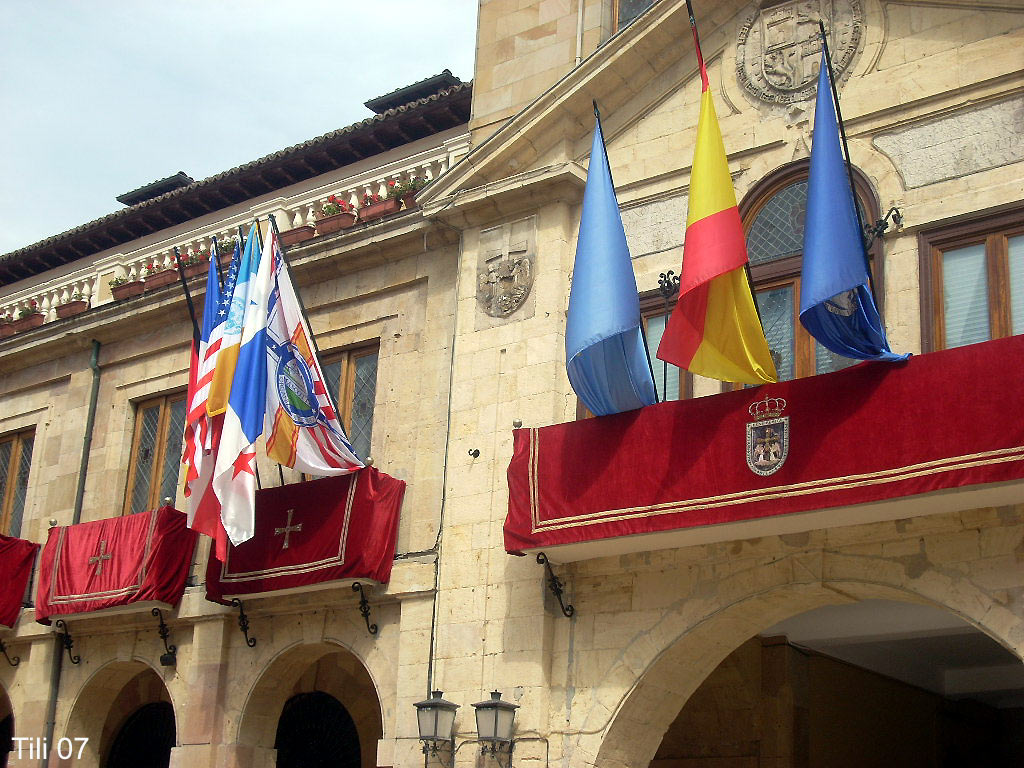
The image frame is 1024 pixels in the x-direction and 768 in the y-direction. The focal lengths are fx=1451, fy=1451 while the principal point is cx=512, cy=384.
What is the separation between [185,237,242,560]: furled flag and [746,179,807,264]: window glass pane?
622 cm

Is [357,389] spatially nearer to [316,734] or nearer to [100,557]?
[100,557]

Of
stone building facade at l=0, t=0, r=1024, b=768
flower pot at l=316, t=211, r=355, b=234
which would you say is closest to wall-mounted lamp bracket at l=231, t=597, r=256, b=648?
stone building facade at l=0, t=0, r=1024, b=768

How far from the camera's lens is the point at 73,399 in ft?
70.4

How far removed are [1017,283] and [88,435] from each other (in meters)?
13.3

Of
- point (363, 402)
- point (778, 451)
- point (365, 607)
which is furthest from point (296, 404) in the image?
point (778, 451)

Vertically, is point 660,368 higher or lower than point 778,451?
higher

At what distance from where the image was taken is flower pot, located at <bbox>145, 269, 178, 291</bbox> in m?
20.6

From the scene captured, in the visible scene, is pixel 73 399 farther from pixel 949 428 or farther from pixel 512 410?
pixel 949 428

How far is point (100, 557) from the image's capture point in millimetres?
18875

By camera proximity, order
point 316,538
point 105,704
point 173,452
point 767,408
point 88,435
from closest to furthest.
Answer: point 767,408, point 316,538, point 105,704, point 173,452, point 88,435

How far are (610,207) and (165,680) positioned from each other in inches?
341

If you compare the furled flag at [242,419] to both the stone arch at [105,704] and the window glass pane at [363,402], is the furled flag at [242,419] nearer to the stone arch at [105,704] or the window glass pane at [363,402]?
the window glass pane at [363,402]

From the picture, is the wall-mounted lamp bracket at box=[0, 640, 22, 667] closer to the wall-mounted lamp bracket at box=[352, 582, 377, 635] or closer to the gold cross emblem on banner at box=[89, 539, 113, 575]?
the gold cross emblem on banner at box=[89, 539, 113, 575]

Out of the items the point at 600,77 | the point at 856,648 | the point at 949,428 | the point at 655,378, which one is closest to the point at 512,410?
the point at 655,378
